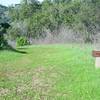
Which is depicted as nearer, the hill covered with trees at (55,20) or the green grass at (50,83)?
the green grass at (50,83)

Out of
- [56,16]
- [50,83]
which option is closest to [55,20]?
[56,16]

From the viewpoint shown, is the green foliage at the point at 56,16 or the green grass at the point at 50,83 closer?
the green grass at the point at 50,83

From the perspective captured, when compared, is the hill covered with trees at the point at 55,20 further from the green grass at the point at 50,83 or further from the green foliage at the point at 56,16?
the green grass at the point at 50,83

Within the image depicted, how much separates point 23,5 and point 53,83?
3343cm

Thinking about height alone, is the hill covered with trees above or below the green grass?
above

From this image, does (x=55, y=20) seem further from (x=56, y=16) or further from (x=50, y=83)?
(x=50, y=83)

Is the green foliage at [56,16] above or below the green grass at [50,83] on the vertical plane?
above

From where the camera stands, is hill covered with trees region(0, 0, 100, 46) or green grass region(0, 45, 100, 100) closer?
green grass region(0, 45, 100, 100)

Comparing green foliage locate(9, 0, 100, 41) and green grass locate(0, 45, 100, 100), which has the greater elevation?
green foliage locate(9, 0, 100, 41)

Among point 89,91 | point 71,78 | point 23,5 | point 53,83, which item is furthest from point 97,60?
point 23,5

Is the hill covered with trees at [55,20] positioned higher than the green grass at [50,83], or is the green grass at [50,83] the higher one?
the hill covered with trees at [55,20]

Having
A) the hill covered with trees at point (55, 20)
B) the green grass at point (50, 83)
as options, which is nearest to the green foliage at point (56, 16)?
the hill covered with trees at point (55, 20)

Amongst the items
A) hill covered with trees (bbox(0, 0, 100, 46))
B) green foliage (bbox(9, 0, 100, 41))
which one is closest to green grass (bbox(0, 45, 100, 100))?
hill covered with trees (bbox(0, 0, 100, 46))

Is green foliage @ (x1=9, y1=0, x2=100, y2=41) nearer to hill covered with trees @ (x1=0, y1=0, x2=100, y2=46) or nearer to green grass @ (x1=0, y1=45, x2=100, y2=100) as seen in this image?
hill covered with trees @ (x1=0, y1=0, x2=100, y2=46)
